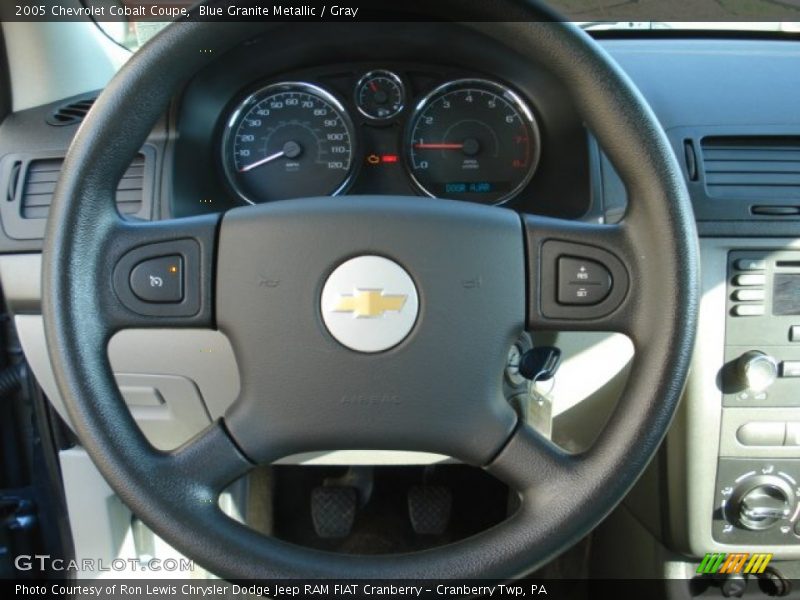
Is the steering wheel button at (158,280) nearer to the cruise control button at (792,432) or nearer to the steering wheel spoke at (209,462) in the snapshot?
the steering wheel spoke at (209,462)

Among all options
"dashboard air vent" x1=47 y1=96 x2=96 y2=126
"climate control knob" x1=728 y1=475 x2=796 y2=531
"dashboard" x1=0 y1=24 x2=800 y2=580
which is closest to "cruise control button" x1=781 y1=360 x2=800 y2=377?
"dashboard" x1=0 y1=24 x2=800 y2=580

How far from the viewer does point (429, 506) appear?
186 centimetres

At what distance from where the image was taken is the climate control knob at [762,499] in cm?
136

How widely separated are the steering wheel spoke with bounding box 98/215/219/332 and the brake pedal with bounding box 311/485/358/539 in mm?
950

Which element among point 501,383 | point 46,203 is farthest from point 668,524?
point 46,203

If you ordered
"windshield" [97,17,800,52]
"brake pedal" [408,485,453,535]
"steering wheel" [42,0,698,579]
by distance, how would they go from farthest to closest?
"brake pedal" [408,485,453,535] < "windshield" [97,17,800,52] < "steering wheel" [42,0,698,579]

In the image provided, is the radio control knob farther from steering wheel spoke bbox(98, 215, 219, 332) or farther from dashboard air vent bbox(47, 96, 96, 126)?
dashboard air vent bbox(47, 96, 96, 126)

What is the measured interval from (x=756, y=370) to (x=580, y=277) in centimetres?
46

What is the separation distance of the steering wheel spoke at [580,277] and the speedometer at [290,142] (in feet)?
1.70

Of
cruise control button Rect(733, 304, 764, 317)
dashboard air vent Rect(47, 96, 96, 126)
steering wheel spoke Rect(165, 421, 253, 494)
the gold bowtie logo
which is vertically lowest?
steering wheel spoke Rect(165, 421, 253, 494)

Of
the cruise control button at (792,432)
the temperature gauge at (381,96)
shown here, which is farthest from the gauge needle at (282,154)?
the cruise control button at (792,432)

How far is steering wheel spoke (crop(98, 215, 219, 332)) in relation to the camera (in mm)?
992

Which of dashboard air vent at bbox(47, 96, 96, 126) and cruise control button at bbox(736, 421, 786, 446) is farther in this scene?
dashboard air vent at bbox(47, 96, 96, 126)

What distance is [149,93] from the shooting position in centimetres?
98
